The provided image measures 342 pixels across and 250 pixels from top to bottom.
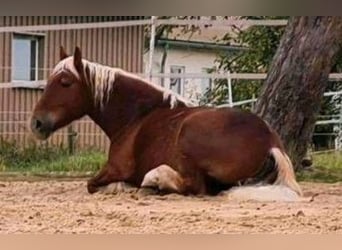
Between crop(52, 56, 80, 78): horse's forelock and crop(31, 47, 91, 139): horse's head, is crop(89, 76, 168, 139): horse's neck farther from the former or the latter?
crop(52, 56, 80, 78): horse's forelock

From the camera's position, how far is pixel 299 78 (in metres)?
2.91

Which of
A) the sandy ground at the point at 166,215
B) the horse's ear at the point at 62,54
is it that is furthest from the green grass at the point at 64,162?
the horse's ear at the point at 62,54

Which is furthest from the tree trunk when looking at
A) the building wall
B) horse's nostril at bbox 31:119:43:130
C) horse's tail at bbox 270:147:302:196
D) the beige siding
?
horse's nostril at bbox 31:119:43:130

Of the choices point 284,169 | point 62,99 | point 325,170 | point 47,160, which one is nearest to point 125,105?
point 62,99

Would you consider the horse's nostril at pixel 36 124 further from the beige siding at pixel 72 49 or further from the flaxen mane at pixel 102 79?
the flaxen mane at pixel 102 79

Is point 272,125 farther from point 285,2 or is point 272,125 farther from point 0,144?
point 0,144

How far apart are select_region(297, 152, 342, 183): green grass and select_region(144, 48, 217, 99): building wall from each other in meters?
0.48

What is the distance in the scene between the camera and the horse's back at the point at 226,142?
9.46ft

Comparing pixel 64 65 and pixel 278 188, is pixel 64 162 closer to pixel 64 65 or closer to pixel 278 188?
pixel 64 65

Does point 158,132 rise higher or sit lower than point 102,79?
lower

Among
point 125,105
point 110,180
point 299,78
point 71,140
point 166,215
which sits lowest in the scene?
point 166,215

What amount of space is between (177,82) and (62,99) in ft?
1.38

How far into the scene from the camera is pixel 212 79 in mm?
2934

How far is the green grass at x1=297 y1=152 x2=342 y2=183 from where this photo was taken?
289 centimetres
